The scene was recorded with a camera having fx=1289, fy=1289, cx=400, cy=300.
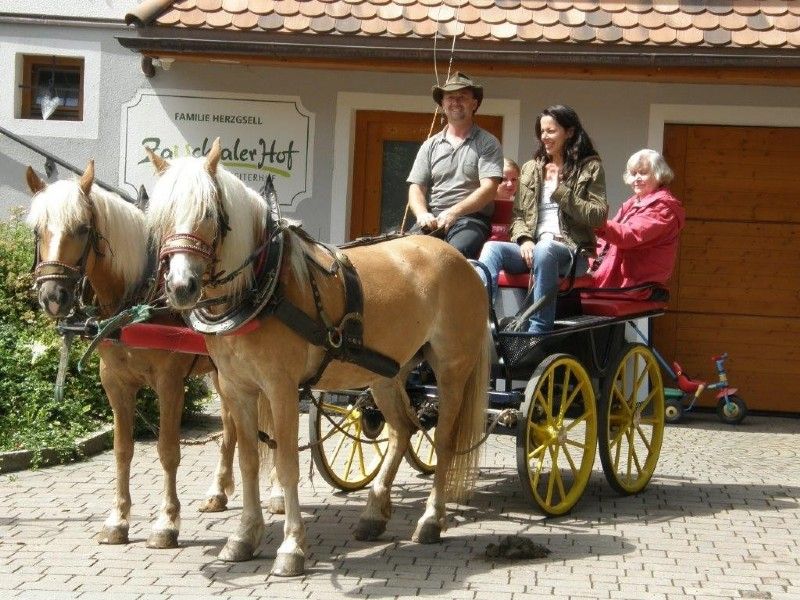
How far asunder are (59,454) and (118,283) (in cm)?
273

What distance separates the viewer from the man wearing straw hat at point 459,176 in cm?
773

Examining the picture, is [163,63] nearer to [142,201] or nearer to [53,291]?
[142,201]

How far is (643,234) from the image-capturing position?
26.2 ft

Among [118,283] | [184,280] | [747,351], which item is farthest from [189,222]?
[747,351]

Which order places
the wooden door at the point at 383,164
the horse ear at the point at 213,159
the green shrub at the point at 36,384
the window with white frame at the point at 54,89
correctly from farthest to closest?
the window with white frame at the point at 54,89, the wooden door at the point at 383,164, the green shrub at the point at 36,384, the horse ear at the point at 213,159

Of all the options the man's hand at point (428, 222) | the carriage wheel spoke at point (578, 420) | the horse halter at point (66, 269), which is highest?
the man's hand at point (428, 222)

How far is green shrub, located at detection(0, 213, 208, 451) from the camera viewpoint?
907 cm

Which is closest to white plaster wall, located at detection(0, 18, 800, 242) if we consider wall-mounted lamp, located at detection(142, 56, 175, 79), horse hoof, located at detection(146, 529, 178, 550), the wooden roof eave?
wall-mounted lamp, located at detection(142, 56, 175, 79)

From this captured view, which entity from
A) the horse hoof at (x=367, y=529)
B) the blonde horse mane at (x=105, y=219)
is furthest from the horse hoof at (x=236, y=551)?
the blonde horse mane at (x=105, y=219)

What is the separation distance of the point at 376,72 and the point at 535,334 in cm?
484

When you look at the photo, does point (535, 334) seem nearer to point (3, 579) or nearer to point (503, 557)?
point (503, 557)

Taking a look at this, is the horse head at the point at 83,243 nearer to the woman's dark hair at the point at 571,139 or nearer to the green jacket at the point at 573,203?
the green jacket at the point at 573,203

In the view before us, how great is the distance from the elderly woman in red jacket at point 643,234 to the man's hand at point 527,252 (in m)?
0.43

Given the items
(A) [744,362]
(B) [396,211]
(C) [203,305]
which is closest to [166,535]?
(C) [203,305]
